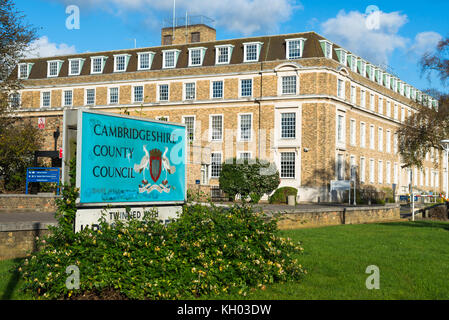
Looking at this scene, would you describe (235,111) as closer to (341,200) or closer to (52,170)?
(341,200)

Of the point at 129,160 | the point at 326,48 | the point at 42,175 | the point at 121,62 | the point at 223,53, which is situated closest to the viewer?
the point at 129,160

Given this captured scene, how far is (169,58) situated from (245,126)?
12.0m

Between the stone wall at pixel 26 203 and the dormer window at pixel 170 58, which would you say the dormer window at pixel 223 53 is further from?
the stone wall at pixel 26 203

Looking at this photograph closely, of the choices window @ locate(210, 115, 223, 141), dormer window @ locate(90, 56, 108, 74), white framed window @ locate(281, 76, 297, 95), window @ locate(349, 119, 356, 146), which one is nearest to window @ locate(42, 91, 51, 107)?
dormer window @ locate(90, 56, 108, 74)

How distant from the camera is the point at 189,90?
2131 inches

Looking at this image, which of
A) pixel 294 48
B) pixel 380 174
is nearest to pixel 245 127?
pixel 294 48

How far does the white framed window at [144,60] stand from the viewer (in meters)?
57.1

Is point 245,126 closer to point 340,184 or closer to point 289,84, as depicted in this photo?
point 289,84

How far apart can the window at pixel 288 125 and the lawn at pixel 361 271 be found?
1235 inches

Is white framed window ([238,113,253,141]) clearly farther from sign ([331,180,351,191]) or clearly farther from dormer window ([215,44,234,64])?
sign ([331,180,351,191])

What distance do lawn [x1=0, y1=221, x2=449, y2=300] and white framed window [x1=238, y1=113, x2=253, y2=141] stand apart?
33047 millimetres

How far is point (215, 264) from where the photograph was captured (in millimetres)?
9352
